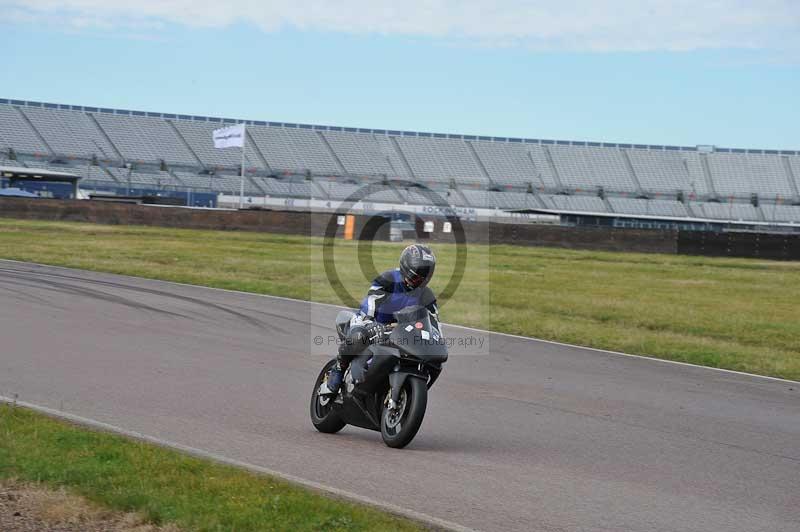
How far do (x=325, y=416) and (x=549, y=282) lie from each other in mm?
18807

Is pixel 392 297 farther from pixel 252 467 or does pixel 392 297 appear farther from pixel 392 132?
pixel 392 132

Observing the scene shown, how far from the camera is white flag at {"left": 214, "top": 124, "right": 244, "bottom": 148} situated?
5502 cm

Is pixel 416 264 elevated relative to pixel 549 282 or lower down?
lower down

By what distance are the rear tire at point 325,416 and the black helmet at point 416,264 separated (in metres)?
1.27

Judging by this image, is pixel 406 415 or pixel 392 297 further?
pixel 392 297

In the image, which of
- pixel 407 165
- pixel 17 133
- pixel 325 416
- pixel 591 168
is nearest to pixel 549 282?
pixel 325 416

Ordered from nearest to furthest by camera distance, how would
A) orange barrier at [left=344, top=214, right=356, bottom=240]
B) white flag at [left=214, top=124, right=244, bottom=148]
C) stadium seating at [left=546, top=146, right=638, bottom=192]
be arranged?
orange barrier at [left=344, top=214, right=356, bottom=240]
white flag at [left=214, top=124, right=244, bottom=148]
stadium seating at [left=546, top=146, right=638, bottom=192]

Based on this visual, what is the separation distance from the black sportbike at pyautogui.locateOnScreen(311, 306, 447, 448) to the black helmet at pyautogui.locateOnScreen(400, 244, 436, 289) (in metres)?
0.27

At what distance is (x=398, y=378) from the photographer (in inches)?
304

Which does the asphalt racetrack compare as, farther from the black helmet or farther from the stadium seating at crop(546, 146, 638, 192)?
the stadium seating at crop(546, 146, 638, 192)

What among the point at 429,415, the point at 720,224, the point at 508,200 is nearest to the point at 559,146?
the point at 508,200

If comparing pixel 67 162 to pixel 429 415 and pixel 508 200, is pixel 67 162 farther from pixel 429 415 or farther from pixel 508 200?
pixel 429 415

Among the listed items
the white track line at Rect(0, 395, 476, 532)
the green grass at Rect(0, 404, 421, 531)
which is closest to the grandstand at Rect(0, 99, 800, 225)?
the white track line at Rect(0, 395, 476, 532)

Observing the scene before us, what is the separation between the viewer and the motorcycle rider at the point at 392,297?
25.3 feet
